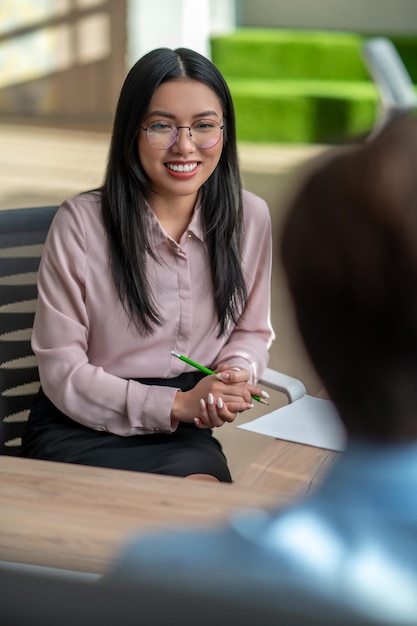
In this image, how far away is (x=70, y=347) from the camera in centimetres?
185

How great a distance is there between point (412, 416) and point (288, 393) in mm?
1344

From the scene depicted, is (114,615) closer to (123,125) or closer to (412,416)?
(412,416)

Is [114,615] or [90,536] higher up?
[114,615]

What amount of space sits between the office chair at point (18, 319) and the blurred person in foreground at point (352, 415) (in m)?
1.38

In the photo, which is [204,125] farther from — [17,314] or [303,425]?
[303,425]

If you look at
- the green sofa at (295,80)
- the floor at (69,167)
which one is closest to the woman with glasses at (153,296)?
the floor at (69,167)

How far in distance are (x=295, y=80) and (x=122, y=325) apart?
339 inches

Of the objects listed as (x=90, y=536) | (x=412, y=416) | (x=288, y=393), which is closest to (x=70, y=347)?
(x=288, y=393)

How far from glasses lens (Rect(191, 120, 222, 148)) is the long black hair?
7cm

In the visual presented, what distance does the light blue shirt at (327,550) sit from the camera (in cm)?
50

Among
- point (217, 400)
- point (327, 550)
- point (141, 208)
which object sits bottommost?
point (217, 400)

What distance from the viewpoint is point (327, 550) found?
1.74 feet

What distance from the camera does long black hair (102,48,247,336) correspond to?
1899 mm

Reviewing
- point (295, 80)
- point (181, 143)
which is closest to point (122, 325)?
point (181, 143)
